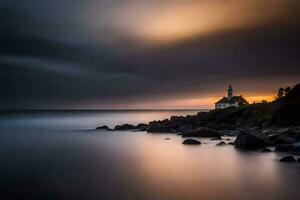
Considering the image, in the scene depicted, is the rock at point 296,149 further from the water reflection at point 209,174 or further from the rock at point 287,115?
the rock at point 287,115

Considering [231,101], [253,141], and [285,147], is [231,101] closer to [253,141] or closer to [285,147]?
[253,141]

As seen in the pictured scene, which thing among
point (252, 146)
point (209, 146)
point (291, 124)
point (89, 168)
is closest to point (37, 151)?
point (89, 168)

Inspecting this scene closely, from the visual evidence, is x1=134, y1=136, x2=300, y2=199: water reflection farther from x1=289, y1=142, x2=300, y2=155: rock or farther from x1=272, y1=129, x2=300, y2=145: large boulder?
x1=272, y1=129, x2=300, y2=145: large boulder

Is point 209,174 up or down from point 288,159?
down

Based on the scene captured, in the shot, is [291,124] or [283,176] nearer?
[283,176]

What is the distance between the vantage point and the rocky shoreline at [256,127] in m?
37.5

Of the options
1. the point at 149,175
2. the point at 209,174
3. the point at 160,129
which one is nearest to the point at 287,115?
the point at 160,129

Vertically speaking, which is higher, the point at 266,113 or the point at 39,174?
the point at 266,113

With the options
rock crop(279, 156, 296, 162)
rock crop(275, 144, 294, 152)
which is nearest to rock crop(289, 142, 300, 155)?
rock crop(275, 144, 294, 152)

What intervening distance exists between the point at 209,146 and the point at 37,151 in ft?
62.9

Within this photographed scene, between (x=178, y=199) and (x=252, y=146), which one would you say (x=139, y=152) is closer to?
(x=252, y=146)

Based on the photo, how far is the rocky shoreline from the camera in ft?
123

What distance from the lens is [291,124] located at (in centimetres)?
4938

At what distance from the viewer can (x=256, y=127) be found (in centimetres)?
5491
